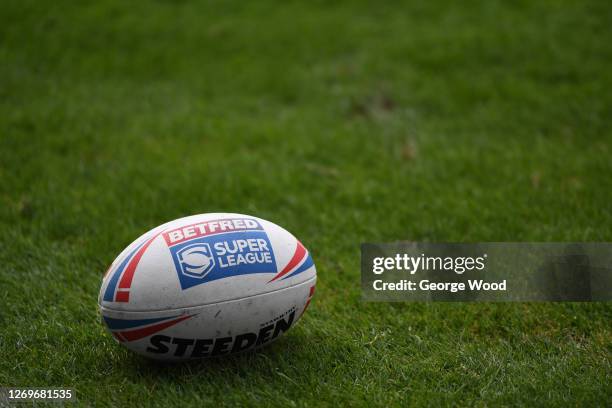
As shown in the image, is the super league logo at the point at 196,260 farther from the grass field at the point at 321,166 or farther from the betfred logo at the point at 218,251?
the grass field at the point at 321,166

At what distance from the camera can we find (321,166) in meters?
5.26

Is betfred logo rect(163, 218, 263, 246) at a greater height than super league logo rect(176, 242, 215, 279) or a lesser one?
greater

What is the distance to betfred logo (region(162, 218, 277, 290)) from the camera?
2.66 metres

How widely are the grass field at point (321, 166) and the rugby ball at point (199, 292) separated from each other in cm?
19

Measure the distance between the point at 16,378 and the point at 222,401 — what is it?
978 mm

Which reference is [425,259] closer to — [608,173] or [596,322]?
[596,322]

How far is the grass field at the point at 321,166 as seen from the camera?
109 inches

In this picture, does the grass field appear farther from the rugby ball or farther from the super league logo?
the super league logo

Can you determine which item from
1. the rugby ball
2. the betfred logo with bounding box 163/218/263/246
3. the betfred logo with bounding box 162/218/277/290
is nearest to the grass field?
the rugby ball

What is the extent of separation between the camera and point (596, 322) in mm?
3129

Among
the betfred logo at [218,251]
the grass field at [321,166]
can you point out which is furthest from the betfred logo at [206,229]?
the grass field at [321,166]

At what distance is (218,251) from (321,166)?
2.66 metres

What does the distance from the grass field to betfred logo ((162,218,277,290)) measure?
46cm

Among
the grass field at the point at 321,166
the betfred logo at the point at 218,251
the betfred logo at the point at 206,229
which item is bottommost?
the grass field at the point at 321,166
